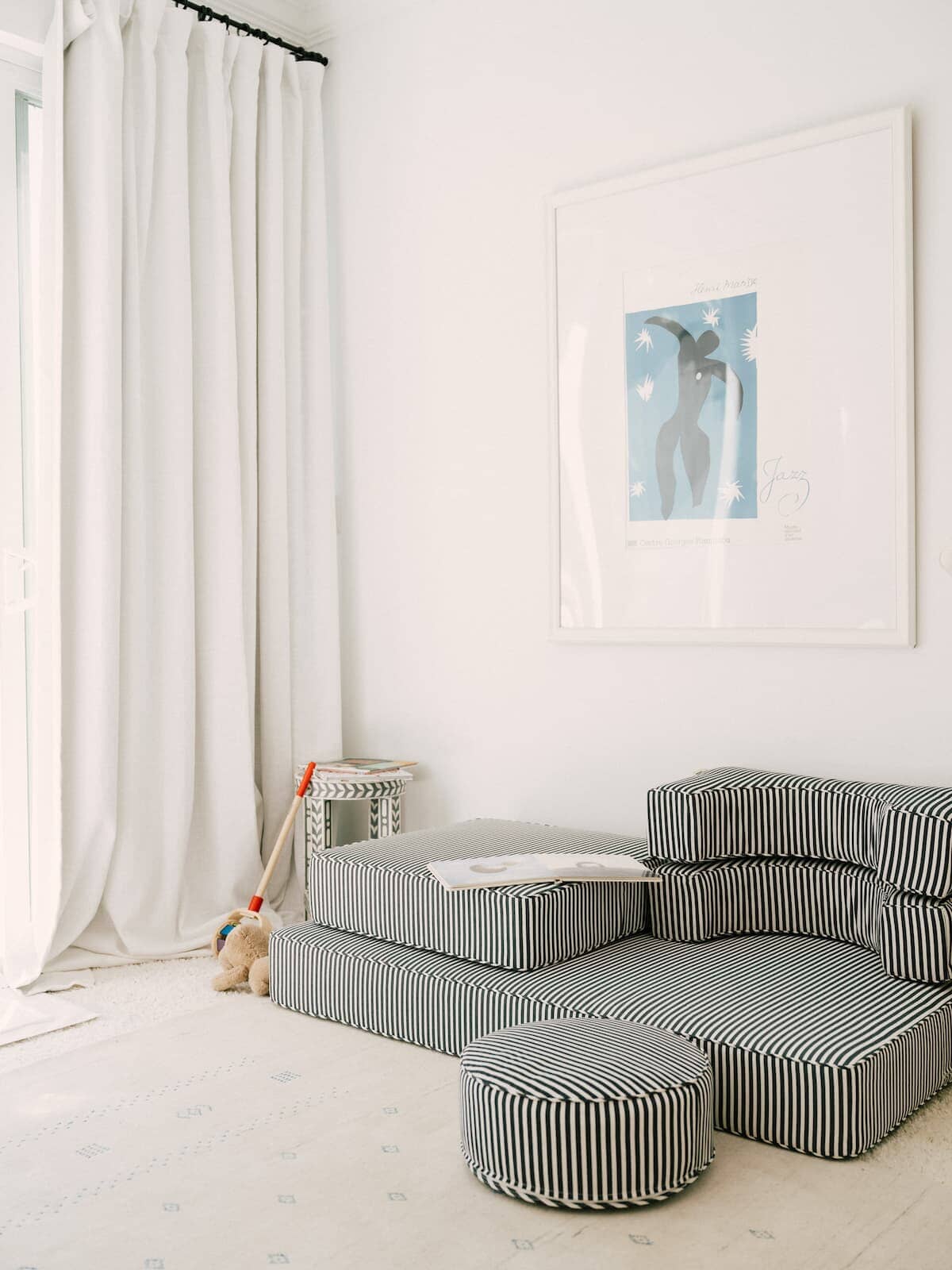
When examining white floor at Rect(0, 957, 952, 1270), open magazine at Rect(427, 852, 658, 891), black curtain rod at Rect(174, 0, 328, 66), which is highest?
black curtain rod at Rect(174, 0, 328, 66)

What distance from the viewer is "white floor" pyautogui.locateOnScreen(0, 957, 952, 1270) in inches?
67.7

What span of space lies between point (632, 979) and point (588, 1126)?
0.62m

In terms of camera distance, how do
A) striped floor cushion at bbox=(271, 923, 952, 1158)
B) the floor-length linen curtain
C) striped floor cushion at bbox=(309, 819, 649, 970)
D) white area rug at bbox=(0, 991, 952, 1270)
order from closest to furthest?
white area rug at bbox=(0, 991, 952, 1270) < striped floor cushion at bbox=(271, 923, 952, 1158) < striped floor cushion at bbox=(309, 819, 649, 970) < the floor-length linen curtain

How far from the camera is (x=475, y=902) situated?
8.38 ft

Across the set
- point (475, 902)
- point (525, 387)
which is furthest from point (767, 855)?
point (525, 387)

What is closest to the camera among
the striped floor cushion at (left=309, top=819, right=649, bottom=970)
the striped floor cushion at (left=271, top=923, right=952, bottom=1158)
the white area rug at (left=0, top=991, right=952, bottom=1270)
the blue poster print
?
the white area rug at (left=0, top=991, right=952, bottom=1270)

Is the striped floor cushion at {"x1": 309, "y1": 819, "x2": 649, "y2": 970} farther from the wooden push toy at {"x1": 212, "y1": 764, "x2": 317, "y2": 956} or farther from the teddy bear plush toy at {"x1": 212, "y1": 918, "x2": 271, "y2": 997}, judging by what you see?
the wooden push toy at {"x1": 212, "y1": 764, "x2": 317, "y2": 956}

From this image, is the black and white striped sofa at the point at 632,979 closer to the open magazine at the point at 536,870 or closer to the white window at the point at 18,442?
the open magazine at the point at 536,870

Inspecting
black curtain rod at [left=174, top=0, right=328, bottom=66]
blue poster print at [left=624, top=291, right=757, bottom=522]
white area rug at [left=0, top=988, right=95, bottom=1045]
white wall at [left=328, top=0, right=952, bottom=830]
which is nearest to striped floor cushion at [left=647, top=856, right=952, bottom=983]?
white wall at [left=328, top=0, right=952, bottom=830]

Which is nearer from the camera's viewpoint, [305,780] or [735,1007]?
[735,1007]

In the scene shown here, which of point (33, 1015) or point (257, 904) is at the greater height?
point (257, 904)

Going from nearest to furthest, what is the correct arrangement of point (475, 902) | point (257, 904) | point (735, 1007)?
point (735, 1007), point (475, 902), point (257, 904)

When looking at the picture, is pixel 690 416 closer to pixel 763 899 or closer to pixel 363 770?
pixel 763 899

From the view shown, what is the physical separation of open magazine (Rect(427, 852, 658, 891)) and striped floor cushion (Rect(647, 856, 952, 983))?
89 mm
